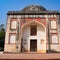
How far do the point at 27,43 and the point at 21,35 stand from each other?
1339 mm

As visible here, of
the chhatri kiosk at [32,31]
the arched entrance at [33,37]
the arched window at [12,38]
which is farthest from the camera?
the arched entrance at [33,37]

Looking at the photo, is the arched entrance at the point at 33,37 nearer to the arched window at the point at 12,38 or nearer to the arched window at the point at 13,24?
the arched window at the point at 13,24

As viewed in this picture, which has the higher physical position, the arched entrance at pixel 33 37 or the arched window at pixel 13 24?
the arched window at pixel 13 24

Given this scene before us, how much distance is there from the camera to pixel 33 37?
17.7m

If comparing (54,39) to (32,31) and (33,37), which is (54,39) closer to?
(33,37)

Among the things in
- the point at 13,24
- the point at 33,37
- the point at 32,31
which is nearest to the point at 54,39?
the point at 33,37

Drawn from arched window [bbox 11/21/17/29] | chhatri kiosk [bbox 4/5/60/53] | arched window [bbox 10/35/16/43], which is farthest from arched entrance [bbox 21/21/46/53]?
arched window [bbox 10/35/16/43]

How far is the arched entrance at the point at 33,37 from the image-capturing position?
17281 mm

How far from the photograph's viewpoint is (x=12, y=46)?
16625mm

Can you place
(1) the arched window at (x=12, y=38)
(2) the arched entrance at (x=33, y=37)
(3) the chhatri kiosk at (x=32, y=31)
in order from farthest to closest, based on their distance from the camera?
1. (2) the arched entrance at (x=33, y=37)
2. (1) the arched window at (x=12, y=38)
3. (3) the chhatri kiosk at (x=32, y=31)

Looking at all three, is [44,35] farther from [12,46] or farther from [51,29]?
[12,46]

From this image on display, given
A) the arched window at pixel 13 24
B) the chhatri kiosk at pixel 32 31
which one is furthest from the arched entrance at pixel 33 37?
the arched window at pixel 13 24

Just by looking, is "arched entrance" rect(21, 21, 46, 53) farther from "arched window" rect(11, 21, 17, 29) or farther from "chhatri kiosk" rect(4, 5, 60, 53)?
"arched window" rect(11, 21, 17, 29)

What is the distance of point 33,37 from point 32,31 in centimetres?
89
